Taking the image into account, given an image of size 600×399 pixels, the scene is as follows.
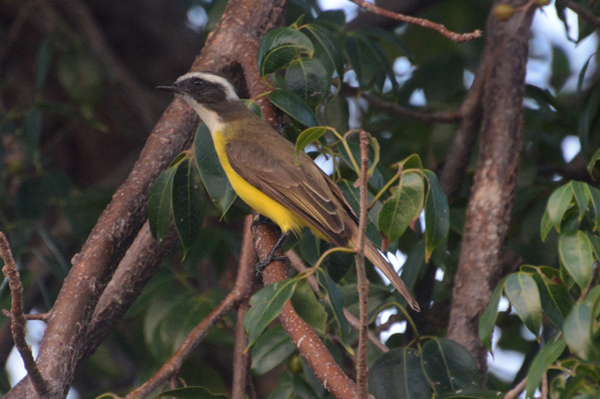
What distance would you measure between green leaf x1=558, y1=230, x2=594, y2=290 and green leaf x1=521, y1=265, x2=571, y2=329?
314 mm

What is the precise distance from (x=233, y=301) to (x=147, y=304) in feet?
3.97

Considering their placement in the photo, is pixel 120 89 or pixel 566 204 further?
pixel 120 89

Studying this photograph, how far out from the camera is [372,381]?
2.85m

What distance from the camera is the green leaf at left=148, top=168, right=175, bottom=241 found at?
3016 mm

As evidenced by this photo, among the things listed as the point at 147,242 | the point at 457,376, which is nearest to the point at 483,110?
the point at 457,376

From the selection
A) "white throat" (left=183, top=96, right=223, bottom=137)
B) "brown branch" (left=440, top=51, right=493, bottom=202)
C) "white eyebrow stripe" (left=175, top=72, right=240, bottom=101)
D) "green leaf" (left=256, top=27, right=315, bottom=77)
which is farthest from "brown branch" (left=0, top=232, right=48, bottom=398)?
"brown branch" (left=440, top=51, right=493, bottom=202)

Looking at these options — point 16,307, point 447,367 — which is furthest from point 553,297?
point 16,307

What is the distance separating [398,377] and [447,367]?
9.5 inches

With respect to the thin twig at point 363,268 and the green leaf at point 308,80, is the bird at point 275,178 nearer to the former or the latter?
the green leaf at point 308,80

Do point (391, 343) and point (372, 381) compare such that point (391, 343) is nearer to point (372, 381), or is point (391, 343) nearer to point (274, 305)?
point (372, 381)

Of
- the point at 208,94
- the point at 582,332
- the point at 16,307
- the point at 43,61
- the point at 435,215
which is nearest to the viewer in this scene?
the point at 582,332

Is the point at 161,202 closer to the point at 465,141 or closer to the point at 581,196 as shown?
the point at 581,196

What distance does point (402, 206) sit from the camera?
2.31m

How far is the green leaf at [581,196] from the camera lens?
90.9 inches
